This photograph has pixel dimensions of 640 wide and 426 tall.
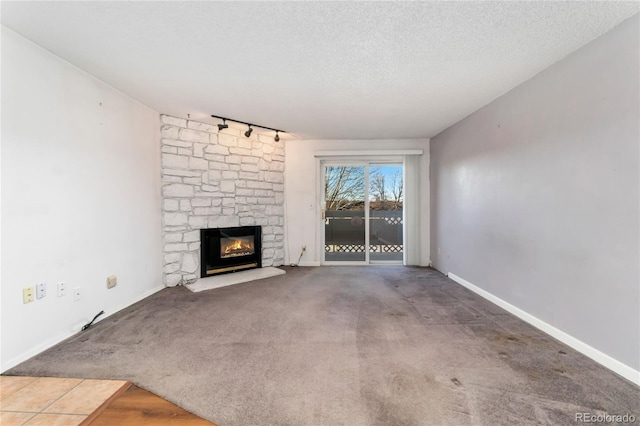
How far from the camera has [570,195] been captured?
6.56ft

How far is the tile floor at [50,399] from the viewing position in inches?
52.1

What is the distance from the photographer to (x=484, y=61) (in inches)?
81.4

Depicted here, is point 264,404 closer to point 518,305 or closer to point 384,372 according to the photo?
point 384,372

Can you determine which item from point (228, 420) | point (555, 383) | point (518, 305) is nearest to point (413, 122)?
point (518, 305)

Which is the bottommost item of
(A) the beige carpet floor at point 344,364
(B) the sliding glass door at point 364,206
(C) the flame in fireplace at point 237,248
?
(A) the beige carpet floor at point 344,364

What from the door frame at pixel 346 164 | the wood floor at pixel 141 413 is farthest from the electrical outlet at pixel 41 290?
the door frame at pixel 346 164

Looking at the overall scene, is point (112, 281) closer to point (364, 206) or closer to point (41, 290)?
point (41, 290)

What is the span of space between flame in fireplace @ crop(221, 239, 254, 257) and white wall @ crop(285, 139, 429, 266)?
723 millimetres

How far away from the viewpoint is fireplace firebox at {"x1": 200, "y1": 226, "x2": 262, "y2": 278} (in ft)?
12.4

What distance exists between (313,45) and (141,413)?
8.28ft

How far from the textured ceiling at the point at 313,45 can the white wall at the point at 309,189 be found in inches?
65.8

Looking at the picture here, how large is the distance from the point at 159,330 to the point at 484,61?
3.59 metres

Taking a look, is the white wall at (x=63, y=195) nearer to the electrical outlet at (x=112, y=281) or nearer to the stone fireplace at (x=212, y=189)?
the electrical outlet at (x=112, y=281)

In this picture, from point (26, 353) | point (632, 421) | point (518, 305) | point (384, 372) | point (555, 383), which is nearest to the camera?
point (632, 421)
